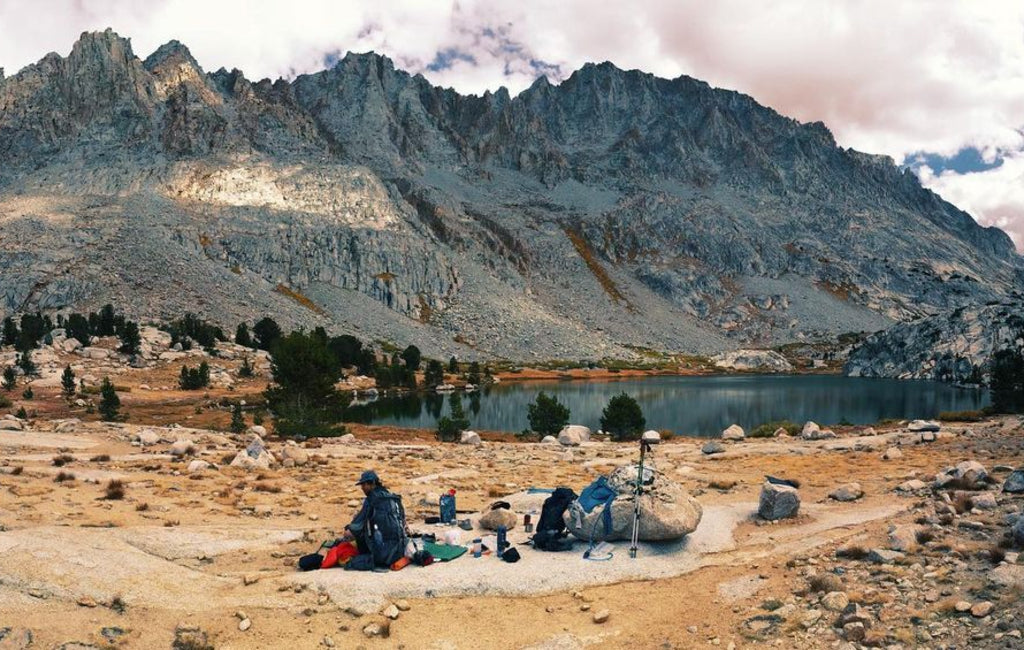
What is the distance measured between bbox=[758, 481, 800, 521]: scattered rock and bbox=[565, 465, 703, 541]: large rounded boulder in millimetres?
2673

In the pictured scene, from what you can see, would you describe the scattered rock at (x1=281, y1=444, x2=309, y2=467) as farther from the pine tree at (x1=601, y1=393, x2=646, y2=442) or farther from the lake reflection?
the lake reflection

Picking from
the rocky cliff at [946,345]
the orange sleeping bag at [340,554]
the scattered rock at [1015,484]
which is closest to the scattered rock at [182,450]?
the orange sleeping bag at [340,554]

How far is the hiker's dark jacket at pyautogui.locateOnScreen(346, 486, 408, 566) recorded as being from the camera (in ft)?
41.5

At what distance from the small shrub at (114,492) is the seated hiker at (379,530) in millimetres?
8612

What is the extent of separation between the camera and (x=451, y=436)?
46438 mm

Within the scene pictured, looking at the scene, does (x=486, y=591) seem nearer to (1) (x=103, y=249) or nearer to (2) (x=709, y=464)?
(2) (x=709, y=464)

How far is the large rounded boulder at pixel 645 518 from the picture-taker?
14.4m

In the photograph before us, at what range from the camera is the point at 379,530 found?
1275 centimetres

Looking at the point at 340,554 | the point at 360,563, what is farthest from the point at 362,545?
the point at 360,563

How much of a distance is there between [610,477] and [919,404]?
96.4 meters

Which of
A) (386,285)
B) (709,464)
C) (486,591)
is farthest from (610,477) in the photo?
(386,285)

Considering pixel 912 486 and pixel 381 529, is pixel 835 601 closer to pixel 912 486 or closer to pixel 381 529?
pixel 381 529

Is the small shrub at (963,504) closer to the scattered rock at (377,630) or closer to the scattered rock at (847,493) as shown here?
the scattered rock at (847,493)

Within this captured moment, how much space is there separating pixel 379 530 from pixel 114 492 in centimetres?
968
